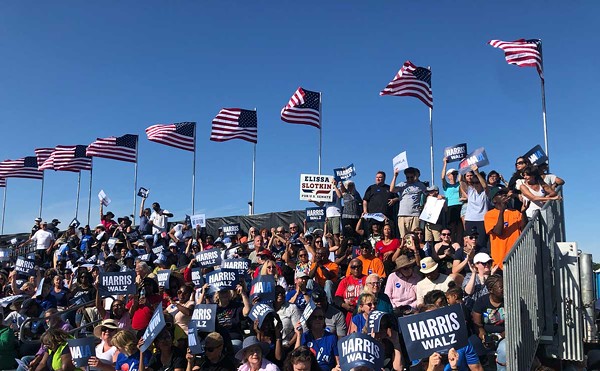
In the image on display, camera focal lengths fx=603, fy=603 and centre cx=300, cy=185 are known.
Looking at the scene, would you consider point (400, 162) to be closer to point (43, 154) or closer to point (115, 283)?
point (115, 283)

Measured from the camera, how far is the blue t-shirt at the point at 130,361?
718 centimetres

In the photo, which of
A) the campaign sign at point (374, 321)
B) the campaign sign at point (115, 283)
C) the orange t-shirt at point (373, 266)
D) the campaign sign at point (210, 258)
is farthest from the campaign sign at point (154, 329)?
the campaign sign at point (210, 258)

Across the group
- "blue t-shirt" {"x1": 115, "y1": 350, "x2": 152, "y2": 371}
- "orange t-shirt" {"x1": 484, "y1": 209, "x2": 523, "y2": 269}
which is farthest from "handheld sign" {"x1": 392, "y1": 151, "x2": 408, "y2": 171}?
"blue t-shirt" {"x1": 115, "y1": 350, "x2": 152, "y2": 371}

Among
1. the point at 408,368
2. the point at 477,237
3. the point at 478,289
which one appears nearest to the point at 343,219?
the point at 477,237

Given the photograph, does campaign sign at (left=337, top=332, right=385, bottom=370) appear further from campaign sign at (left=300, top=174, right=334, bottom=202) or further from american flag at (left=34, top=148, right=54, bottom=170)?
american flag at (left=34, top=148, right=54, bottom=170)

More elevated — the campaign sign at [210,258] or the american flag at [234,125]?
the american flag at [234,125]

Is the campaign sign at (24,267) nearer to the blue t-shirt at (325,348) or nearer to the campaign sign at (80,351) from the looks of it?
the campaign sign at (80,351)

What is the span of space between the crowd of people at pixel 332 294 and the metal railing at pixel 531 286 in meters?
0.41

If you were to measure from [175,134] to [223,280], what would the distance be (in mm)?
16473

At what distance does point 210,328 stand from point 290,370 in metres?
1.61

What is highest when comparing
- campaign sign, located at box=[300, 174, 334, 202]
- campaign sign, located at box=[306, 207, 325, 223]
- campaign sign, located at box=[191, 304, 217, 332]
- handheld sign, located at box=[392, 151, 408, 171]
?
handheld sign, located at box=[392, 151, 408, 171]

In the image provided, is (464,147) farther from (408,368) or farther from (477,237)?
(408,368)

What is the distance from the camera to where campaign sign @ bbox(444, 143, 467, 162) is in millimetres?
13109

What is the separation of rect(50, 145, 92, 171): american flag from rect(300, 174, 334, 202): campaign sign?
57.2 ft
